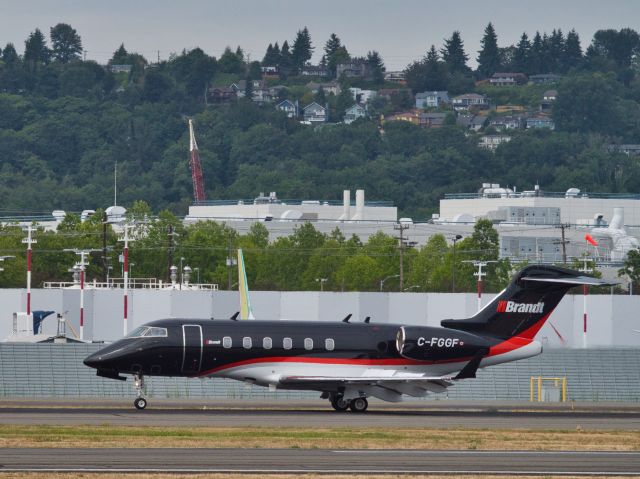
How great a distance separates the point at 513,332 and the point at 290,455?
23.1 m

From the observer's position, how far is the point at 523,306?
213 feet

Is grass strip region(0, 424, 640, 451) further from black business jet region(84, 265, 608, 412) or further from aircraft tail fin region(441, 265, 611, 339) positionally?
aircraft tail fin region(441, 265, 611, 339)

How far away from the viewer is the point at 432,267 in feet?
610

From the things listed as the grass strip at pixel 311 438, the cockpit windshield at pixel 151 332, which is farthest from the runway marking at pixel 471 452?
the cockpit windshield at pixel 151 332

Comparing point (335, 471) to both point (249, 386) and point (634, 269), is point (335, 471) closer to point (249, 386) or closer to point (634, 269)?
point (249, 386)

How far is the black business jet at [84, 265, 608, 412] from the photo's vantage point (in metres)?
60.3

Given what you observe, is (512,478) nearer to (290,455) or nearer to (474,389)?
(290,455)

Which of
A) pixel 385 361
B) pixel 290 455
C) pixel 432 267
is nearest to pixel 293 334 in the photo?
pixel 385 361

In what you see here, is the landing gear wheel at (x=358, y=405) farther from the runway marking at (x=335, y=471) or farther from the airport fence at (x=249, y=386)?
the runway marking at (x=335, y=471)

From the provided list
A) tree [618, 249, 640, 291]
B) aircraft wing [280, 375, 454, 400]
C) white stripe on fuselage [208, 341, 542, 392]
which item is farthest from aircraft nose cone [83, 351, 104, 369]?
tree [618, 249, 640, 291]

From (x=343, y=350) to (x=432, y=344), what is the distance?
3542 millimetres

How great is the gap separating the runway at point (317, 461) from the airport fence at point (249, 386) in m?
25.9

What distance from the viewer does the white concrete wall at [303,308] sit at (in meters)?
123

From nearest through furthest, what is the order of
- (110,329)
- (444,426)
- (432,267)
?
(444,426), (110,329), (432,267)
